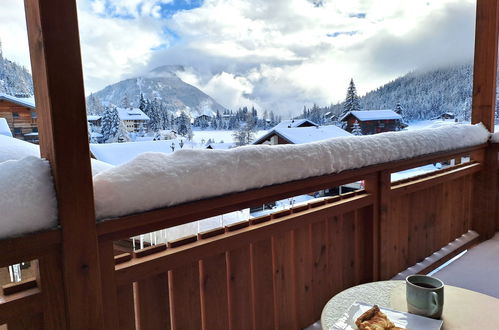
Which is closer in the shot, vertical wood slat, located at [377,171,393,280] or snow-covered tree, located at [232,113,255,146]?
snow-covered tree, located at [232,113,255,146]

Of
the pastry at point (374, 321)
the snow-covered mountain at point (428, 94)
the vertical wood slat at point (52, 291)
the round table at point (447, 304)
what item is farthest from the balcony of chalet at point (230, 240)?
the pastry at point (374, 321)

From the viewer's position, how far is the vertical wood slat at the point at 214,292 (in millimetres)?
1396

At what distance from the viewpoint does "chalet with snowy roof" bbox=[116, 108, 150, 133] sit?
120 centimetres

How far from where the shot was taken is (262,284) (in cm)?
161

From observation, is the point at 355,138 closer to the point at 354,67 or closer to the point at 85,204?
the point at 354,67

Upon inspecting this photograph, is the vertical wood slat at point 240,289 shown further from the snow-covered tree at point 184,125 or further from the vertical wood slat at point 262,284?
the snow-covered tree at point 184,125

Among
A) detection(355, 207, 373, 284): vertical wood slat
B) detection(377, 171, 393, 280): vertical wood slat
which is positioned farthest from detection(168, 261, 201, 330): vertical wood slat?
detection(377, 171, 393, 280): vertical wood slat

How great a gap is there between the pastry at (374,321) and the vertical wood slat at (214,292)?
641 millimetres

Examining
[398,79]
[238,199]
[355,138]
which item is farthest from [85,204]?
[398,79]

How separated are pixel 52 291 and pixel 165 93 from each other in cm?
72

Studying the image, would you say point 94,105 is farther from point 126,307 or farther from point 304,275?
point 304,275

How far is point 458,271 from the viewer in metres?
2.56

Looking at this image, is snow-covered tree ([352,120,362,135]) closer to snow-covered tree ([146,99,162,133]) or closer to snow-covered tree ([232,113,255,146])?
snow-covered tree ([232,113,255,146])

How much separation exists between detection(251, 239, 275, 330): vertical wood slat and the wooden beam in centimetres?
245
